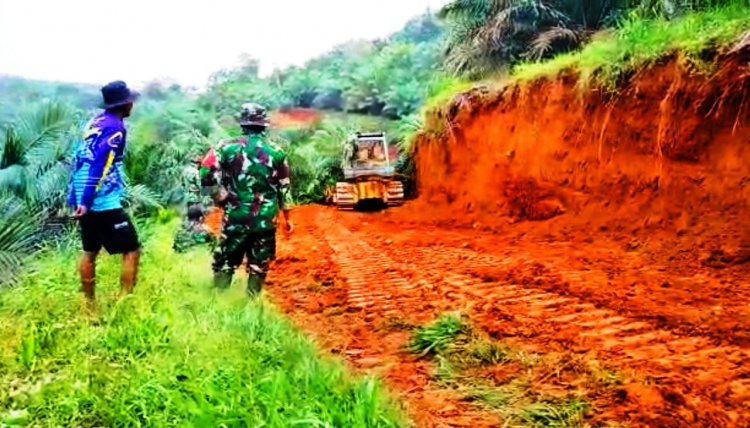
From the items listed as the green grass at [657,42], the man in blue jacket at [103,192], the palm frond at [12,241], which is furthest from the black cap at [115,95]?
the green grass at [657,42]

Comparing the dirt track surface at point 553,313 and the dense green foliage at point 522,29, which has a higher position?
the dense green foliage at point 522,29

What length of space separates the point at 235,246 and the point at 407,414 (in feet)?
8.11

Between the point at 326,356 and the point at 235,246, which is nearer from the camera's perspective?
the point at 326,356

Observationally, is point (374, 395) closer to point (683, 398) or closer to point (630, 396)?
point (630, 396)

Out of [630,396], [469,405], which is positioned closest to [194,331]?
[469,405]

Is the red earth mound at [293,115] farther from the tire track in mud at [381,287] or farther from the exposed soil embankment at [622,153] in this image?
the tire track in mud at [381,287]

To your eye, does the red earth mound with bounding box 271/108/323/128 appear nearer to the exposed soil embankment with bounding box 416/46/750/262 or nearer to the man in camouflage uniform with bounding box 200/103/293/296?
the exposed soil embankment with bounding box 416/46/750/262

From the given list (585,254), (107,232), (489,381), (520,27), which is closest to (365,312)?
(489,381)

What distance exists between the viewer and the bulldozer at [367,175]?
51.6ft

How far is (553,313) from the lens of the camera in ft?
16.1

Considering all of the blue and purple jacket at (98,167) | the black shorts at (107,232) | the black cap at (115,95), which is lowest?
the black shorts at (107,232)

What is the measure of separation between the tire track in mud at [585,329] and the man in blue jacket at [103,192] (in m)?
1.92

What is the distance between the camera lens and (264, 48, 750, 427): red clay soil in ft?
12.0

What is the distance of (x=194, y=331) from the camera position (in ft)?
13.3
